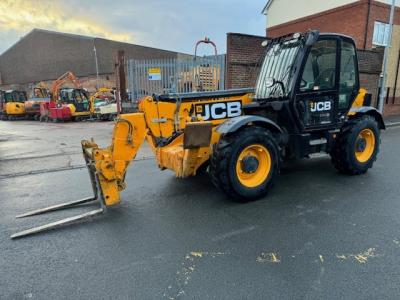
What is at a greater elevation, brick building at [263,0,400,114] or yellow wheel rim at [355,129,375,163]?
brick building at [263,0,400,114]

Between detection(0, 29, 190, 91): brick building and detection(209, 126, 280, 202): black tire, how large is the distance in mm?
32246

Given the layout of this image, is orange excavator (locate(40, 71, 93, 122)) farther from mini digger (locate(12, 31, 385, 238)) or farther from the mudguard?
the mudguard

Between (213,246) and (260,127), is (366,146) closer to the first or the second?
(260,127)

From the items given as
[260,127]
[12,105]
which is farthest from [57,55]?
[260,127]

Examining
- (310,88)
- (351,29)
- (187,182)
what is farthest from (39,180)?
(351,29)

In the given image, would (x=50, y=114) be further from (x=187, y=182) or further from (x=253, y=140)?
(x=253, y=140)

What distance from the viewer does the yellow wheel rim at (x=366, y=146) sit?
5754mm

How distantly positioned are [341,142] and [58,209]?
193 inches

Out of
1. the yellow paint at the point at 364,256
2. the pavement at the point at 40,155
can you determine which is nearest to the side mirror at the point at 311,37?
the yellow paint at the point at 364,256

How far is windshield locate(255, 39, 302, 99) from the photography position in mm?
4870

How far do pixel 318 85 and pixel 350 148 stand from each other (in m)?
1.36

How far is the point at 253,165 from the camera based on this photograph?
4383 millimetres

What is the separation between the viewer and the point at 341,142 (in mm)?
5477

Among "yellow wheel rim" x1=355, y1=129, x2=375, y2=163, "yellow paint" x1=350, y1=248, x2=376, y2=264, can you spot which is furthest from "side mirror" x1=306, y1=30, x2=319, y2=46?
"yellow paint" x1=350, y1=248, x2=376, y2=264
